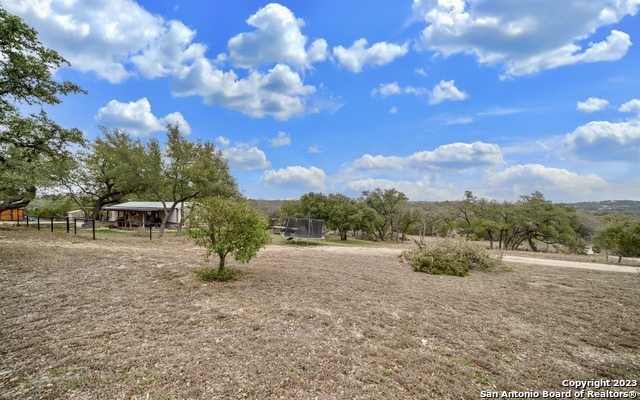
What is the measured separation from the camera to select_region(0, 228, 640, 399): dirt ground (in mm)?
2664

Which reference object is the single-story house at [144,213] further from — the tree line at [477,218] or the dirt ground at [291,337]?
the dirt ground at [291,337]

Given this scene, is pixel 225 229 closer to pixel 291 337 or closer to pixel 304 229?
pixel 291 337

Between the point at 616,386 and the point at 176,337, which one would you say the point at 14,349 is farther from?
the point at 616,386

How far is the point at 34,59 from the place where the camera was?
890 cm

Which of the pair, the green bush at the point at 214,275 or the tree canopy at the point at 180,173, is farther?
the tree canopy at the point at 180,173

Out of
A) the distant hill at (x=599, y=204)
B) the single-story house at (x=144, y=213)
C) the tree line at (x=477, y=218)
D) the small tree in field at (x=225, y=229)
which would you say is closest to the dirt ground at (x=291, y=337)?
the small tree in field at (x=225, y=229)

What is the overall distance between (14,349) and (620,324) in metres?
8.44

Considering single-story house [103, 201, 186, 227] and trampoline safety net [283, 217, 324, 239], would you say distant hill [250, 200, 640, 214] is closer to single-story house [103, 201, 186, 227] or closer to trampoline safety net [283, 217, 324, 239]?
single-story house [103, 201, 186, 227]

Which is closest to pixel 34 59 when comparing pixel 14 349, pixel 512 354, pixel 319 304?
pixel 14 349

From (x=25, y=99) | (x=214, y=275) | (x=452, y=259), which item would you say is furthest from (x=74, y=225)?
(x=452, y=259)

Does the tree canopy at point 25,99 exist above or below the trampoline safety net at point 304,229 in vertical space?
above

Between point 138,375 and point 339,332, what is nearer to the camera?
point 138,375

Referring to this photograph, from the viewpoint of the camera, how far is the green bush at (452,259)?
29.9 ft

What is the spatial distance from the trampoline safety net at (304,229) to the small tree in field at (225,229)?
10965mm
